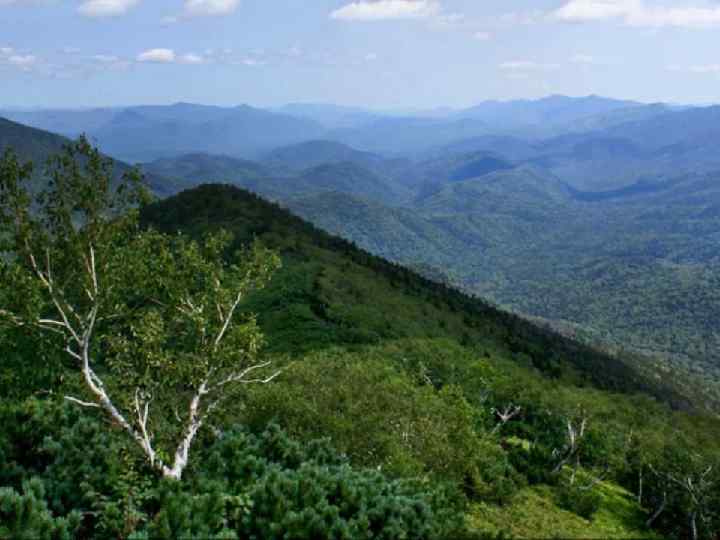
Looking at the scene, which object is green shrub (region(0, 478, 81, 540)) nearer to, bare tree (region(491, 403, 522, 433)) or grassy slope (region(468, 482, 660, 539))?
grassy slope (region(468, 482, 660, 539))

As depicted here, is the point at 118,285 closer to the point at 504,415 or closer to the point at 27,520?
the point at 27,520

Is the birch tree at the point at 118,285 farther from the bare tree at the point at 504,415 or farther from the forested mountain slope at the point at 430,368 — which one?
the bare tree at the point at 504,415

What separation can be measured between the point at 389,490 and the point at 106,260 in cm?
1607

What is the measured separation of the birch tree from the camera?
26312 mm

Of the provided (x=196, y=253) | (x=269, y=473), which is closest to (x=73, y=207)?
(x=196, y=253)

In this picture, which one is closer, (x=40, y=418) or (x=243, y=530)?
(x=243, y=530)

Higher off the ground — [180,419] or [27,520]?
[27,520]

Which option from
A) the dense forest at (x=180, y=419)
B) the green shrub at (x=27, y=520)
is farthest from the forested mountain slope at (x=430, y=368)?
the green shrub at (x=27, y=520)

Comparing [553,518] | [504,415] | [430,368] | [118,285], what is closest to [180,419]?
[118,285]

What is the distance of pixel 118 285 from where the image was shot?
91.6 ft

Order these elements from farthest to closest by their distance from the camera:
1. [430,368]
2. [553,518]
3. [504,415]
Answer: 1. [430,368]
2. [504,415]
3. [553,518]

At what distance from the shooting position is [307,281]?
456 ft

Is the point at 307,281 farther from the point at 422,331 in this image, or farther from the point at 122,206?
the point at 122,206

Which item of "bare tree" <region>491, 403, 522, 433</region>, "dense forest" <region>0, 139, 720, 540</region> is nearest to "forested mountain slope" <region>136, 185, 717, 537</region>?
"dense forest" <region>0, 139, 720, 540</region>
